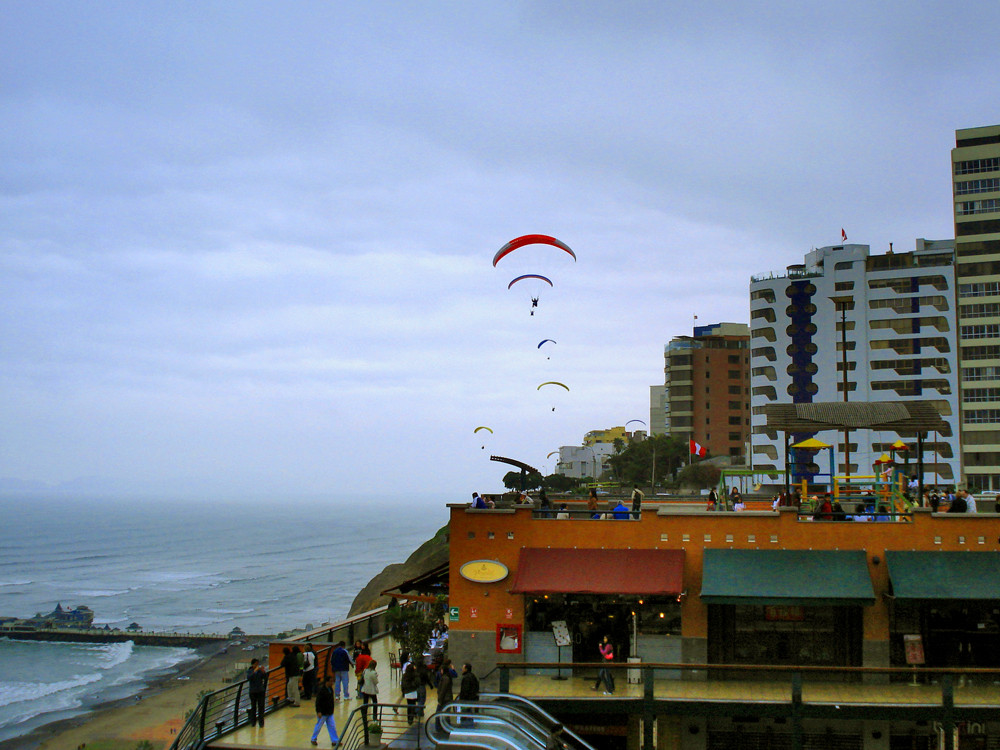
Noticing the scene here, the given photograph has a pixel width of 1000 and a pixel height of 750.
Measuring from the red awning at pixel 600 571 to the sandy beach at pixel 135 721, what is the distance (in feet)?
117

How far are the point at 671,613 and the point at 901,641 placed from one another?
5748 millimetres

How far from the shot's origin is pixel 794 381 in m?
93.2

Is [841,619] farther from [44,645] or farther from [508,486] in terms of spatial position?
[44,645]

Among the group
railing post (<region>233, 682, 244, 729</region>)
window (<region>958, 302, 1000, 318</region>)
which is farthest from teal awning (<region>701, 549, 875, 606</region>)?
window (<region>958, 302, 1000, 318</region>)

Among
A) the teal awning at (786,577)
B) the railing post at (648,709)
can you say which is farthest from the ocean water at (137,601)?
the teal awning at (786,577)

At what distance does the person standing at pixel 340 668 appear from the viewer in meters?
20.8

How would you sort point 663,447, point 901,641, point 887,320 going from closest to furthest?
point 901,641 → point 887,320 → point 663,447

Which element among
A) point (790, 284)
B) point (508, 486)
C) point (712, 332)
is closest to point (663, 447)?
point (712, 332)

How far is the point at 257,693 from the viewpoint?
19.1m

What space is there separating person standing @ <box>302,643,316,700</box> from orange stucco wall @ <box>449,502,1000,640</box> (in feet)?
13.4

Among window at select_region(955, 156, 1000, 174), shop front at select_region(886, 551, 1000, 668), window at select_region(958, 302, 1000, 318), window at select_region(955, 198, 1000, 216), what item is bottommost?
shop front at select_region(886, 551, 1000, 668)

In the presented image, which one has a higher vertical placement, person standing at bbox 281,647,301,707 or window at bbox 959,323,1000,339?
window at bbox 959,323,1000,339

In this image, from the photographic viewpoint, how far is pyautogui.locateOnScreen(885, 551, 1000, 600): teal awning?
21406 mm

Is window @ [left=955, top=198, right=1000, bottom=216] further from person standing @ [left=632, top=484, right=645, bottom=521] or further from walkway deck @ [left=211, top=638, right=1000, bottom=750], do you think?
walkway deck @ [left=211, top=638, right=1000, bottom=750]
